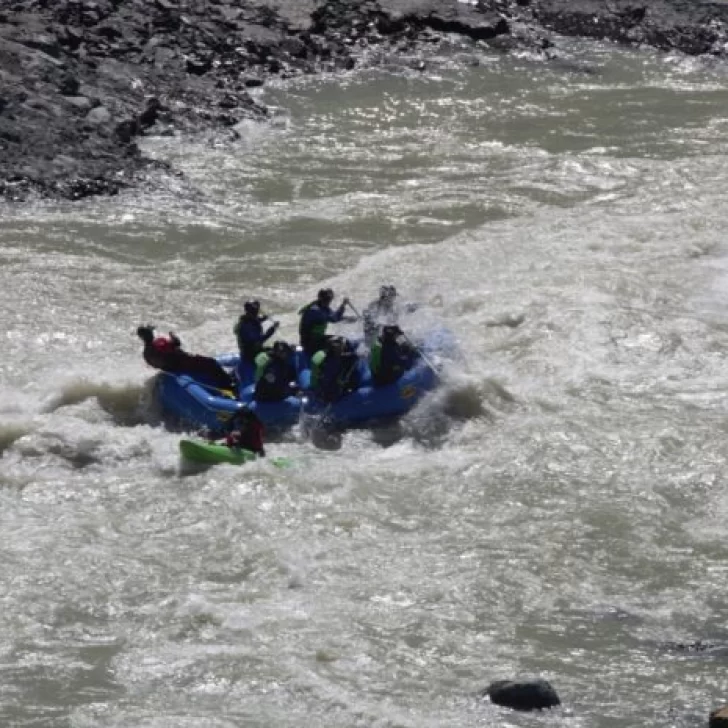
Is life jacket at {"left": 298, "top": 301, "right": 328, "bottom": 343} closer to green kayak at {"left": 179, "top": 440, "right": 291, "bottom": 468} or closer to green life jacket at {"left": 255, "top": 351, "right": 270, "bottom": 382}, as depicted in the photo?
green life jacket at {"left": 255, "top": 351, "right": 270, "bottom": 382}

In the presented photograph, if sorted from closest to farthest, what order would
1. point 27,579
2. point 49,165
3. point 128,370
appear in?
1. point 27,579
2. point 128,370
3. point 49,165

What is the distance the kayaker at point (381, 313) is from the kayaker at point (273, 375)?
1.16m

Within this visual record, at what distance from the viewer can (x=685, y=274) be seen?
17.9 m

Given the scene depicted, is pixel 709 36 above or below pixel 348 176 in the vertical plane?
above

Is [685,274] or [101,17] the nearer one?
[685,274]

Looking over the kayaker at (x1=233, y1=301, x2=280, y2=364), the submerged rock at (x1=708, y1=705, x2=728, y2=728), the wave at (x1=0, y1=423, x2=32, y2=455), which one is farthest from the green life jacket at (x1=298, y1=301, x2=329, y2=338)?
the submerged rock at (x1=708, y1=705, x2=728, y2=728)

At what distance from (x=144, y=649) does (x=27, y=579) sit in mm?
1286

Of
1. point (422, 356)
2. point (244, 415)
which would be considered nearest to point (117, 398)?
point (244, 415)

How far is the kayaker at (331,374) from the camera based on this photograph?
569 inches

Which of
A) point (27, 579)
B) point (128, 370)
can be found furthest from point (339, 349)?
point (27, 579)

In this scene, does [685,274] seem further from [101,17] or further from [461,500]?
[101,17]

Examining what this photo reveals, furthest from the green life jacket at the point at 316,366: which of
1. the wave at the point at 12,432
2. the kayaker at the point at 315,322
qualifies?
the wave at the point at 12,432

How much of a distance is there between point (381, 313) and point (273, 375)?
5.46ft

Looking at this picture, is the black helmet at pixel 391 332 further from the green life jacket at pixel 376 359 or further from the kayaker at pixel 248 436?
the kayaker at pixel 248 436
